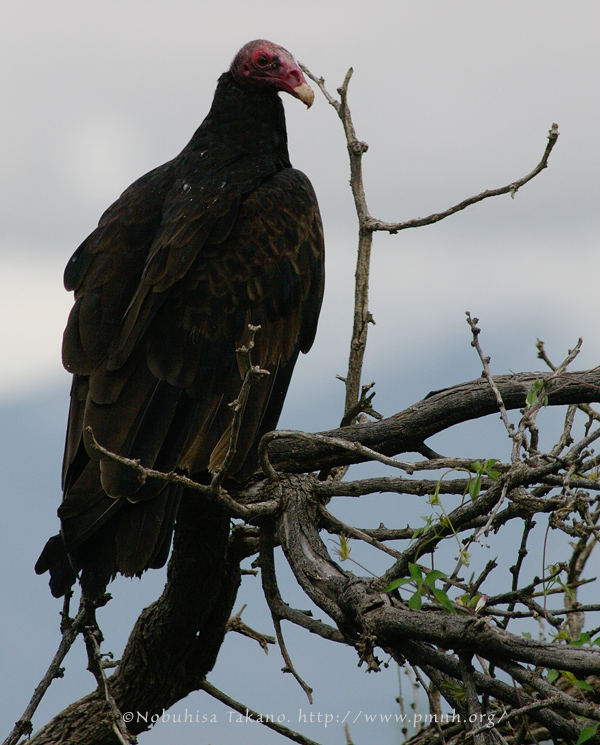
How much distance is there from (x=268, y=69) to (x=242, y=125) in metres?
0.38

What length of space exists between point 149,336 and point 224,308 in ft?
Answer: 1.01

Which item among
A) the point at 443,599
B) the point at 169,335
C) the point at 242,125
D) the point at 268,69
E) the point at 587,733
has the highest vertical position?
the point at 268,69

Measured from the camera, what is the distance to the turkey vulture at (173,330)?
2664 mm

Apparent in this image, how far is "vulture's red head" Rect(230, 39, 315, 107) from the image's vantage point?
4000 mm

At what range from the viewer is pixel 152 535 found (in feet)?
8.58

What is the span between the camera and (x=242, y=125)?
3.88 m

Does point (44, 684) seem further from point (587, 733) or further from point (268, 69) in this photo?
point (268, 69)

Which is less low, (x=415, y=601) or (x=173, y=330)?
(x=173, y=330)

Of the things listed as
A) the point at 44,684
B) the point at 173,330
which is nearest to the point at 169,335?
the point at 173,330

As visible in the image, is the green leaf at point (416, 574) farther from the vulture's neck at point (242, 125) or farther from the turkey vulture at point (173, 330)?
the vulture's neck at point (242, 125)

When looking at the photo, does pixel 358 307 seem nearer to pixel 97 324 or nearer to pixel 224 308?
pixel 224 308

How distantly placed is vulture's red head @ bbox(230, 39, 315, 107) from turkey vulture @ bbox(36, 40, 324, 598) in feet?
1.29

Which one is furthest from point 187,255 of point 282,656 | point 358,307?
point 282,656

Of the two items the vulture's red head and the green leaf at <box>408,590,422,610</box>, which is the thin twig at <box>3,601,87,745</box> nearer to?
the green leaf at <box>408,590,422,610</box>
